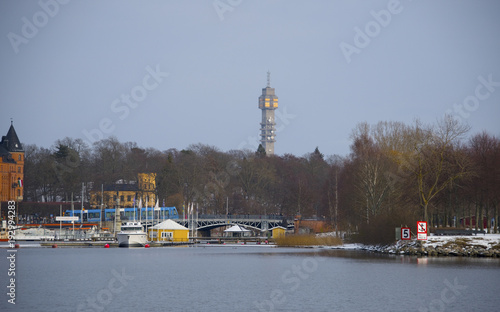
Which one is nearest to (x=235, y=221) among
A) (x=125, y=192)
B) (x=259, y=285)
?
(x=125, y=192)

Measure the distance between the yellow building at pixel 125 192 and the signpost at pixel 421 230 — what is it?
6692cm

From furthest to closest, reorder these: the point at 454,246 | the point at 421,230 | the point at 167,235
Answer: the point at 167,235 → the point at 421,230 → the point at 454,246

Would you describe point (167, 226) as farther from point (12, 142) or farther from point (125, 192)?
point (12, 142)

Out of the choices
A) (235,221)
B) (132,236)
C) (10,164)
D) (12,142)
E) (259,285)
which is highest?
(12,142)

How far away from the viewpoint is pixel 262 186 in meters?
140

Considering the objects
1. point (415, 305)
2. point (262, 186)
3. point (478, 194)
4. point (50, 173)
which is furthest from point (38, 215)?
point (415, 305)

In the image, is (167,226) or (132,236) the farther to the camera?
(167,226)

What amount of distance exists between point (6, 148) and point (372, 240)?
94.6 metres

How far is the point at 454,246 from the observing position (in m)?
66.6

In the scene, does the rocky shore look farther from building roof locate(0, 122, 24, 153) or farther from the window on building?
building roof locate(0, 122, 24, 153)

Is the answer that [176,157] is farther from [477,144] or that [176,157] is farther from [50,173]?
[477,144]

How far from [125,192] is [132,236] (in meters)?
47.9

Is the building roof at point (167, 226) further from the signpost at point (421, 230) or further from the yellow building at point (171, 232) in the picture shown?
the signpost at point (421, 230)

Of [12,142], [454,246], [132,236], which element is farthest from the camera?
[12,142]
